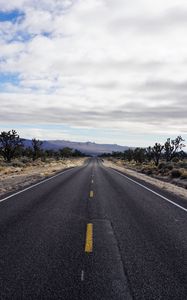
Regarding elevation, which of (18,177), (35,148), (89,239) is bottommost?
(18,177)

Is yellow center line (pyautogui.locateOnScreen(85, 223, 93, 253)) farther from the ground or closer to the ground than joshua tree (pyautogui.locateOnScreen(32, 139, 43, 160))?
closer to the ground

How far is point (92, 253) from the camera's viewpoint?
7.87 meters

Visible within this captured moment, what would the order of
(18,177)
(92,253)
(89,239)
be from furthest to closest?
(18,177), (89,239), (92,253)

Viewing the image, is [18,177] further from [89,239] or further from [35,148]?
[35,148]

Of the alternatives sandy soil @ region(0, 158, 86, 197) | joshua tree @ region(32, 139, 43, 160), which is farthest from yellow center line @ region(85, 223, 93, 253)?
joshua tree @ region(32, 139, 43, 160)

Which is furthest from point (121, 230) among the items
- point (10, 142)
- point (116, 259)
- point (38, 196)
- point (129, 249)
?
point (10, 142)

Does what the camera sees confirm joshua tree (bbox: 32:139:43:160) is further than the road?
Yes

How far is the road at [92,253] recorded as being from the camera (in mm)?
5824

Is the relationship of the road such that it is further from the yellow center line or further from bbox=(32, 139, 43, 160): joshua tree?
bbox=(32, 139, 43, 160): joshua tree

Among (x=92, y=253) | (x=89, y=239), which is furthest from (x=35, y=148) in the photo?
(x=92, y=253)

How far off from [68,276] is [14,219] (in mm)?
5736

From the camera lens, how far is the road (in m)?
5.82

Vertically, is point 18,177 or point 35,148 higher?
point 35,148

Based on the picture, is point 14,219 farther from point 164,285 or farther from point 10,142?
point 10,142
